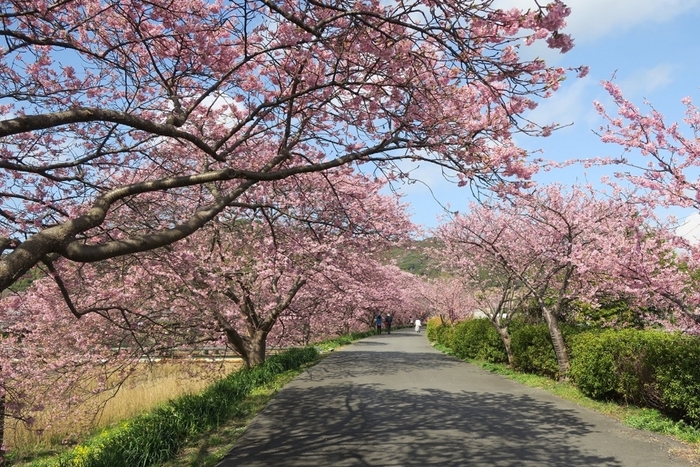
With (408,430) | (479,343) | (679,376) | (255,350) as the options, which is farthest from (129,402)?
(679,376)

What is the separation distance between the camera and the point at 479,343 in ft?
59.7

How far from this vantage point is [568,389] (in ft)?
35.0

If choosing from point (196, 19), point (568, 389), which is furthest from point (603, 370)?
point (196, 19)

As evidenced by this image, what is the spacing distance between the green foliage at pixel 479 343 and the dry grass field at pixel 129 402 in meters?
8.78

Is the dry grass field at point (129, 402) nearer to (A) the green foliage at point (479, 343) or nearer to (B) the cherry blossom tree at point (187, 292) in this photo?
(B) the cherry blossom tree at point (187, 292)

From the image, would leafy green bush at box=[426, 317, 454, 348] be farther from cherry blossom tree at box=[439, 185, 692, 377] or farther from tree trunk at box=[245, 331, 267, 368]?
tree trunk at box=[245, 331, 267, 368]

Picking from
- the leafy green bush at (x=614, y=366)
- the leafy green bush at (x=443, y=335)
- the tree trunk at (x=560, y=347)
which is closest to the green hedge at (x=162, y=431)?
the leafy green bush at (x=614, y=366)

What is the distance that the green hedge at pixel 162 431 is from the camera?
5.57m

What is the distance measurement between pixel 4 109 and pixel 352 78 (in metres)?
5.93

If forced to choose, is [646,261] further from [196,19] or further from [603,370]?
[196,19]

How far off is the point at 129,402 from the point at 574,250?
11875mm

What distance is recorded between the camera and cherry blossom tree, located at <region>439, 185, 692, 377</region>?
25.5 feet

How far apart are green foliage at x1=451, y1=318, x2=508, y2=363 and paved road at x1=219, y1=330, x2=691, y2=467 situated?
14.7 feet

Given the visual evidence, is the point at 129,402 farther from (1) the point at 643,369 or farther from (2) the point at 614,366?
(1) the point at 643,369
